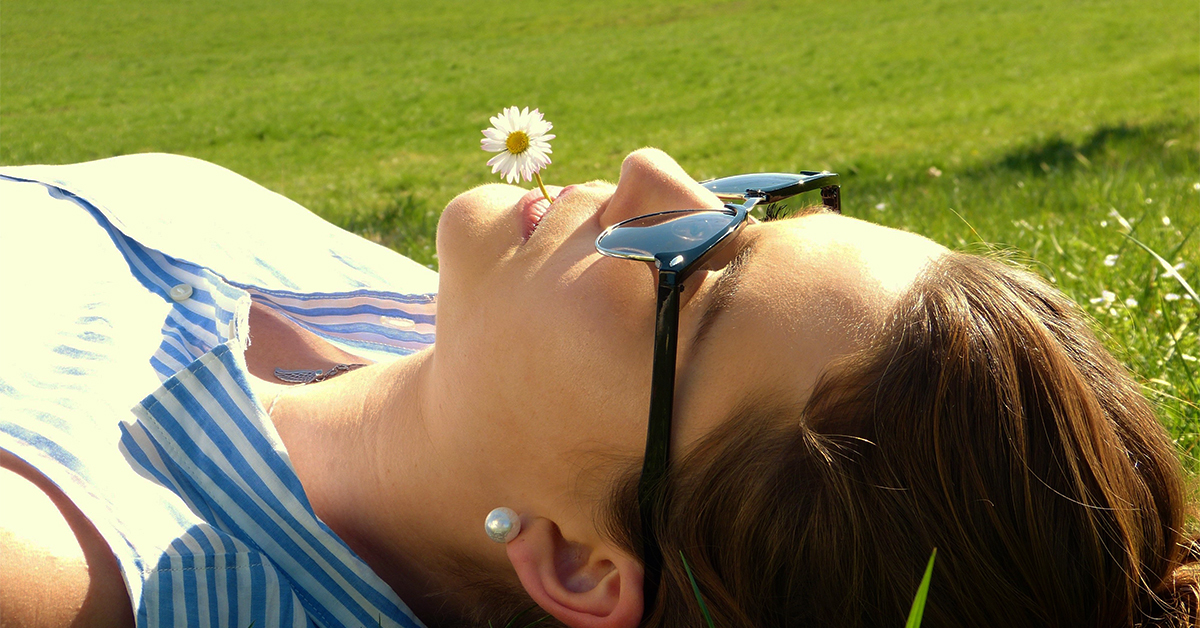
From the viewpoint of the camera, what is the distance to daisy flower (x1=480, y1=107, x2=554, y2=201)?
68.9 inches

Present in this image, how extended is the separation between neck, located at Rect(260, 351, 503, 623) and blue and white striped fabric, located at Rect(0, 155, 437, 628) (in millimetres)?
120

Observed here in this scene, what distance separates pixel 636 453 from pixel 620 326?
203mm

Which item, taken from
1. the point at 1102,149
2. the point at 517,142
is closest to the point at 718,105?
the point at 1102,149

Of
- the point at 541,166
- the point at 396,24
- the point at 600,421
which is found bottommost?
the point at 600,421

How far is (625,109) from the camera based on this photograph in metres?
22.4

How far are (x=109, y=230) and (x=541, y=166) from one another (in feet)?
4.16

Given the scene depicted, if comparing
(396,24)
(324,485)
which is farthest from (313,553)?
(396,24)

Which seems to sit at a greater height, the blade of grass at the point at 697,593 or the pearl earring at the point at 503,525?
the pearl earring at the point at 503,525

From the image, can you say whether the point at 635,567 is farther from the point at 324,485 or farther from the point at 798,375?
the point at 324,485

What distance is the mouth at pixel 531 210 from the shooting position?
1672mm

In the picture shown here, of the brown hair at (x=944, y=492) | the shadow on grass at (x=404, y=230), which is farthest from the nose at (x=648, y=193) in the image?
the shadow on grass at (x=404, y=230)

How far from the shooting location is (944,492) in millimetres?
1297

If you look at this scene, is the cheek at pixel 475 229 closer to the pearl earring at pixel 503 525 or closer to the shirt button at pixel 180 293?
the pearl earring at pixel 503 525

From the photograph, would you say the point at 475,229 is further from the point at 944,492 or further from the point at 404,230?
the point at 404,230
